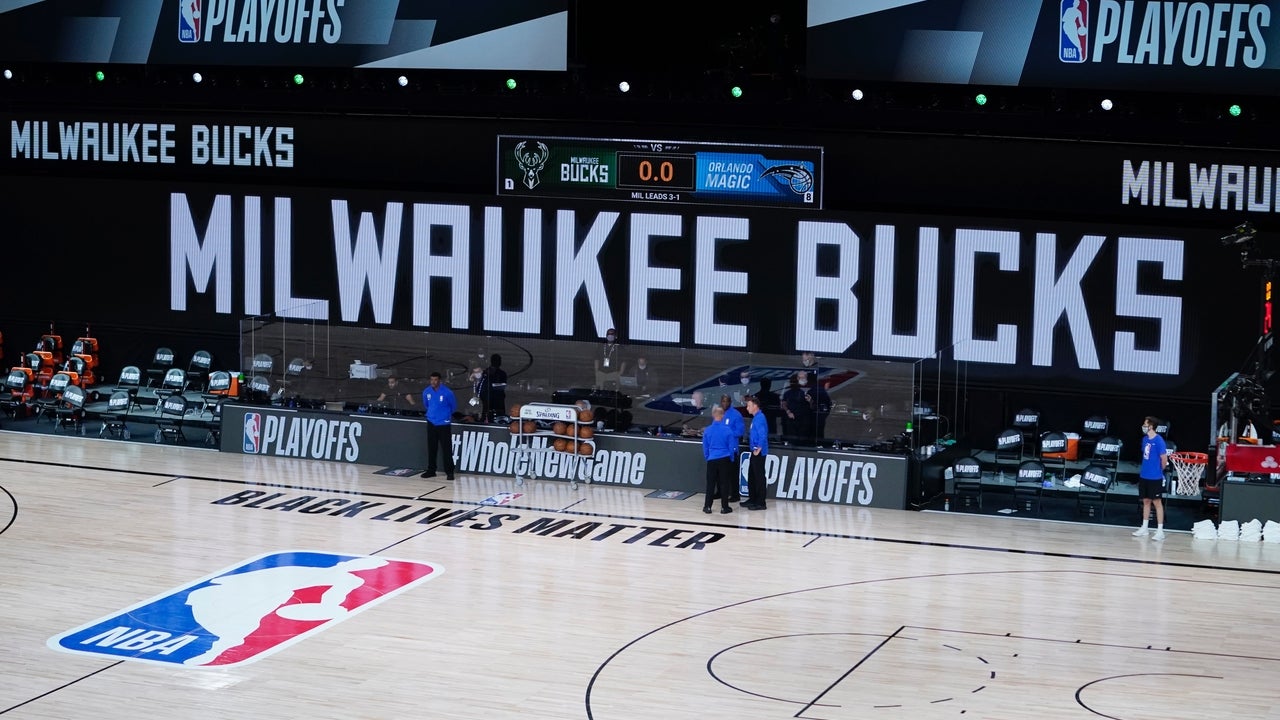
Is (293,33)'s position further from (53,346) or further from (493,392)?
(53,346)

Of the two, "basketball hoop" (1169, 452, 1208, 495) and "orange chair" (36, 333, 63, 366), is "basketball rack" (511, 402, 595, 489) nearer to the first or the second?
"basketball hoop" (1169, 452, 1208, 495)

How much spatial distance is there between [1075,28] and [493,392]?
9830mm

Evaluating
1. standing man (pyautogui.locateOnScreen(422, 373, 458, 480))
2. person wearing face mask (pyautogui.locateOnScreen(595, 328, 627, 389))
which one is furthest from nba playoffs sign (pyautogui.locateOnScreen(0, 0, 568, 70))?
standing man (pyautogui.locateOnScreen(422, 373, 458, 480))

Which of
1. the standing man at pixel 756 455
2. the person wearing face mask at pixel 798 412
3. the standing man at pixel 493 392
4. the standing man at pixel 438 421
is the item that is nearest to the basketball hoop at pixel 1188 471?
the person wearing face mask at pixel 798 412

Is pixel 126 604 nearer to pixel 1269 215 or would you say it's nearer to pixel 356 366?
pixel 356 366

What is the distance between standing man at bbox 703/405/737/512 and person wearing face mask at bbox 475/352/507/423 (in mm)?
4011

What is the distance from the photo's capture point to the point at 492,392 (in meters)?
24.0

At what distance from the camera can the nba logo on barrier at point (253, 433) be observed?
25.1m

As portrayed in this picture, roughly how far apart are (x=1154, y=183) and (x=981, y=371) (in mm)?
3777

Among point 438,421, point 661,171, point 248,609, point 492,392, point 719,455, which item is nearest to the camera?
point 248,609

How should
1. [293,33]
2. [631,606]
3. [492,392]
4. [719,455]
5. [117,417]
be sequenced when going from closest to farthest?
1. [631,606]
2. [719,455]
3. [492,392]
4. [293,33]
5. [117,417]

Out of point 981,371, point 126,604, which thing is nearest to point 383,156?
point 981,371

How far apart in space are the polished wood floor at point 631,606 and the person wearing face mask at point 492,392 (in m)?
1.24

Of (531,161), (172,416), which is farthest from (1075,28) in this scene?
(172,416)
